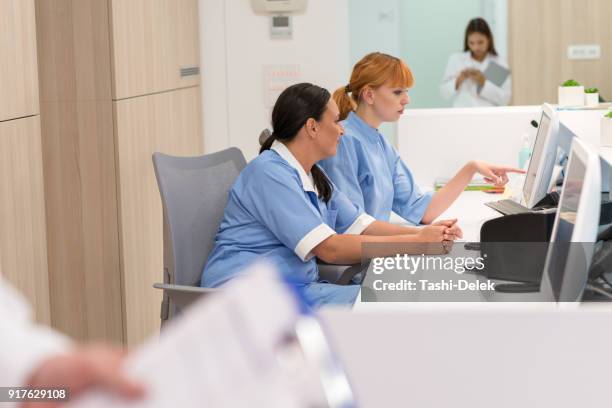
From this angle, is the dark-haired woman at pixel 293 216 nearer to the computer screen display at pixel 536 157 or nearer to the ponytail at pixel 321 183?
the ponytail at pixel 321 183

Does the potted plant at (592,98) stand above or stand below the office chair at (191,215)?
above

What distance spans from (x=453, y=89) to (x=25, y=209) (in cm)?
455

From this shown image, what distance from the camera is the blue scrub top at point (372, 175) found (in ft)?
11.7

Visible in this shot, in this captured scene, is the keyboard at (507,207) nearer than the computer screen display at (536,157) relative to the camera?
No

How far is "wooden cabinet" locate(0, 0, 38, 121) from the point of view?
2561 mm

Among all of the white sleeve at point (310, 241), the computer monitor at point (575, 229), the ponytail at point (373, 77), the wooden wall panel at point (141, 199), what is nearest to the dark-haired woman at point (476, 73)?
the wooden wall panel at point (141, 199)

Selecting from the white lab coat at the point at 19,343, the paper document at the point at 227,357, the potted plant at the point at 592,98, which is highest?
the potted plant at the point at 592,98

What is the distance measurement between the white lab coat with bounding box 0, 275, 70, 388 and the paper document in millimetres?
134

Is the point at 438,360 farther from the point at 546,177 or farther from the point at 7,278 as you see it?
the point at 546,177

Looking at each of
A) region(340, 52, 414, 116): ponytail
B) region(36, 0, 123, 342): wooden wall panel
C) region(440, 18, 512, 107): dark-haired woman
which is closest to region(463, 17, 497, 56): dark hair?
region(440, 18, 512, 107): dark-haired woman

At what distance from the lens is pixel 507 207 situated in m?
3.76

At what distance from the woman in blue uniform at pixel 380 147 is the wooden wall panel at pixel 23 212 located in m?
1.25

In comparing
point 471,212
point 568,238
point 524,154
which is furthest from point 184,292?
point 524,154

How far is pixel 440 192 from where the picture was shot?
389cm
